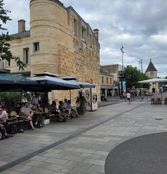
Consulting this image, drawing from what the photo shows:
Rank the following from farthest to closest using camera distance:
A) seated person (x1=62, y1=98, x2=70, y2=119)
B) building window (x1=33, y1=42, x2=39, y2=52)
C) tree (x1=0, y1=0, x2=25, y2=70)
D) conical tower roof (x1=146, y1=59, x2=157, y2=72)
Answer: conical tower roof (x1=146, y1=59, x2=157, y2=72), building window (x1=33, y1=42, x2=39, y2=52), seated person (x1=62, y1=98, x2=70, y2=119), tree (x1=0, y1=0, x2=25, y2=70)

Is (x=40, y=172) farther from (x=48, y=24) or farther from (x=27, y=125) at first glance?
(x=48, y=24)

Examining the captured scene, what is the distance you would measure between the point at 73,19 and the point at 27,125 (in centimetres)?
1872

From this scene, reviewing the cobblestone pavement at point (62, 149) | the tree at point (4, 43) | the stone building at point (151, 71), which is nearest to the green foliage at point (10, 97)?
the cobblestone pavement at point (62, 149)

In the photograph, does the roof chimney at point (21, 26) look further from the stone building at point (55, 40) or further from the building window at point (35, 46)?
the building window at point (35, 46)

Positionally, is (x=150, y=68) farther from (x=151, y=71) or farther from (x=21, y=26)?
(x=21, y=26)

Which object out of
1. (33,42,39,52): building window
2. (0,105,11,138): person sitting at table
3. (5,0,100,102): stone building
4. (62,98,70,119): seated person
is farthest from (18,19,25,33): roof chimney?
(0,105,11,138): person sitting at table

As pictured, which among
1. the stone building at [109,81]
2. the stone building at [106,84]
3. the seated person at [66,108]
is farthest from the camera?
the stone building at [109,81]

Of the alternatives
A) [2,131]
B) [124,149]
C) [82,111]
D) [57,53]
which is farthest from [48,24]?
[124,149]

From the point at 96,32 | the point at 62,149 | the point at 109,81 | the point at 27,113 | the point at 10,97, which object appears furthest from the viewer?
the point at 109,81

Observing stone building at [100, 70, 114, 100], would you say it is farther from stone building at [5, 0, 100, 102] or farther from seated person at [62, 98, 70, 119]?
seated person at [62, 98, 70, 119]

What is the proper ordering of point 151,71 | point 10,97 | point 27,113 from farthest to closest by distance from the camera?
point 151,71 < point 10,97 < point 27,113

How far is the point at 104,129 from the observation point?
1243 cm

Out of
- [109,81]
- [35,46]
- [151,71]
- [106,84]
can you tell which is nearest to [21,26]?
[35,46]

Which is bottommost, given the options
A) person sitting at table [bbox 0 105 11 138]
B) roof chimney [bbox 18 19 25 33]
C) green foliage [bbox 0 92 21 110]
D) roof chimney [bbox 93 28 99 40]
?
person sitting at table [bbox 0 105 11 138]
